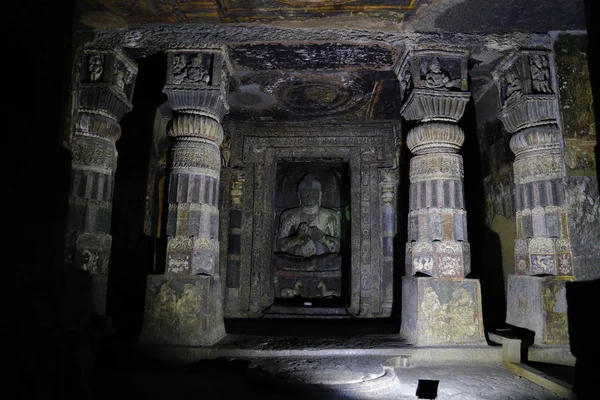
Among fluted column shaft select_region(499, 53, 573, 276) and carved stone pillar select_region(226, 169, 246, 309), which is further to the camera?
carved stone pillar select_region(226, 169, 246, 309)

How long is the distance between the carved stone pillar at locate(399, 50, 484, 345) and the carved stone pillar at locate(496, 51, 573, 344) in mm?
668

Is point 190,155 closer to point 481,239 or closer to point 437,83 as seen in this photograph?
point 437,83

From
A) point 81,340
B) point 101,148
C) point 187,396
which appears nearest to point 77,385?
point 81,340

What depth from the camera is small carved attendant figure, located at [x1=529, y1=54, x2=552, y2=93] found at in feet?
15.4

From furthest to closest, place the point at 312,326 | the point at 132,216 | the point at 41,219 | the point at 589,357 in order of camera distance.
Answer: the point at 132,216 < the point at 312,326 < the point at 589,357 < the point at 41,219

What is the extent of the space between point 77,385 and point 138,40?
4.13m

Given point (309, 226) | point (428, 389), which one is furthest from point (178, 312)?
point (309, 226)

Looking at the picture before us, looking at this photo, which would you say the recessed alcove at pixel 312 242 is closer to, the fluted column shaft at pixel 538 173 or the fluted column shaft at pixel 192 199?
the fluted column shaft at pixel 192 199

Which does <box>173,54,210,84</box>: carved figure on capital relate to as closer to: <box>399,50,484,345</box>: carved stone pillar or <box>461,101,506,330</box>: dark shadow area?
<box>399,50,484,345</box>: carved stone pillar

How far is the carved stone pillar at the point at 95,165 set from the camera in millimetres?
4383

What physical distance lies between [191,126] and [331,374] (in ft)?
9.61

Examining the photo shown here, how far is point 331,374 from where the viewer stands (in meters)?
3.64

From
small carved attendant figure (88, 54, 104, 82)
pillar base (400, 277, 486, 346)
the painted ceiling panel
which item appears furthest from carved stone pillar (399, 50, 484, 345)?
small carved attendant figure (88, 54, 104, 82)

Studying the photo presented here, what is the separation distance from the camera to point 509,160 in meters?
5.80
